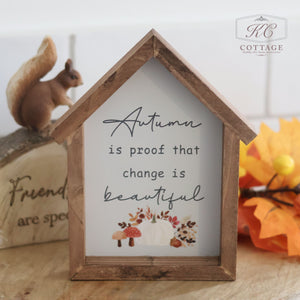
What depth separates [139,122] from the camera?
2.04ft

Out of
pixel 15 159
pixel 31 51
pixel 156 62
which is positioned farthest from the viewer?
pixel 31 51

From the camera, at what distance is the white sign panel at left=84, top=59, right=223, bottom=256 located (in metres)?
0.62

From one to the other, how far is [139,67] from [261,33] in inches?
17.2

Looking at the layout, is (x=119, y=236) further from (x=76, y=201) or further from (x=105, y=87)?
(x=105, y=87)

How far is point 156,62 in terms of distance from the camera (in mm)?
600

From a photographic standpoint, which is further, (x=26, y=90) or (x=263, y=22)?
(x=263, y=22)

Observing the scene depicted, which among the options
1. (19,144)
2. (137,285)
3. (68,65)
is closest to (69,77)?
(68,65)

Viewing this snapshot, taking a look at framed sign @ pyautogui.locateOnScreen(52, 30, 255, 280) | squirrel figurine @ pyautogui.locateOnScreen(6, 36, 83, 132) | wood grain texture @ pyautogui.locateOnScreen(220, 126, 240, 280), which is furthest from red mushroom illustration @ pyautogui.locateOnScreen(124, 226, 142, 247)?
squirrel figurine @ pyautogui.locateOnScreen(6, 36, 83, 132)

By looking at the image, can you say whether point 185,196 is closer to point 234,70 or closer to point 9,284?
point 9,284

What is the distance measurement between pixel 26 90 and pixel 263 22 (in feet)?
1.65

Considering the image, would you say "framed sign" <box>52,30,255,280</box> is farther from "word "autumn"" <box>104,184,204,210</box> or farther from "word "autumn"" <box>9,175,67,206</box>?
"word "autumn"" <box>9,175,67,206</box>

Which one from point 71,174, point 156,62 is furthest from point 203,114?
point 71,174

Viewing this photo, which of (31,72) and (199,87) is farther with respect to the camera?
(31,72)

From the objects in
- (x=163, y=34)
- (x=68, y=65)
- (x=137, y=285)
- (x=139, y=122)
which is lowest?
(x=137, y=285)
